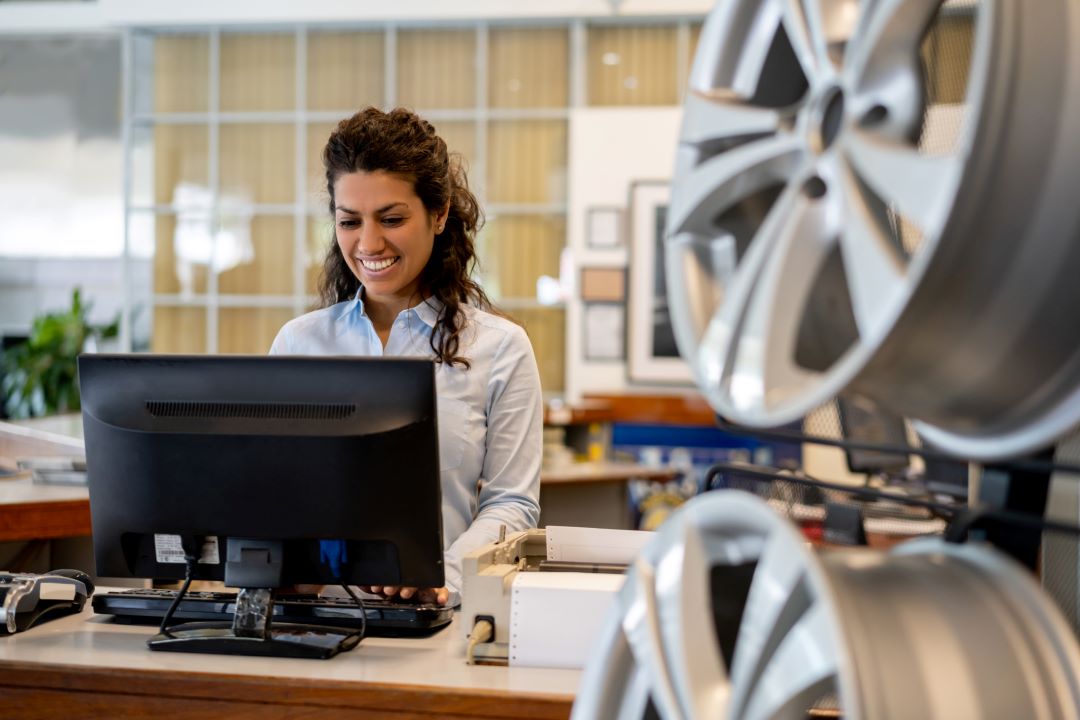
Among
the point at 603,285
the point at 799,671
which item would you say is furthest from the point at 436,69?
the point at 799,671

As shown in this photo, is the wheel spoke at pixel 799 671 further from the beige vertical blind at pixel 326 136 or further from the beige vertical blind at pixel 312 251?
the beige vertical blind at pixel 312 251

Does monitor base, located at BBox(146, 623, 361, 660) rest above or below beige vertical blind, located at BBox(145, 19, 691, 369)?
below

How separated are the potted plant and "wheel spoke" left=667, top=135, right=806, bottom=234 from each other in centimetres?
845

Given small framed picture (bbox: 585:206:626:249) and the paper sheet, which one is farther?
small framed picture (bbox: 585:206:626:249)


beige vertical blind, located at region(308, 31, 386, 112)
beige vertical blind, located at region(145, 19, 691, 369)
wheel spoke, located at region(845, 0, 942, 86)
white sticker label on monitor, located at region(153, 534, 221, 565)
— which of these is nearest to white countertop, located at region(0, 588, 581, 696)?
white sticker label on monitor, located at region(153, 534, 221, 565)

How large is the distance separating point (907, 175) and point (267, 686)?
→ 1143mm

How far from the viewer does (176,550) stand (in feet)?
5.71

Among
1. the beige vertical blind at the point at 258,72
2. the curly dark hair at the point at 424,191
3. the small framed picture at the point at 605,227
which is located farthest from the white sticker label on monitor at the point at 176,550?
the beige vertical blind at the point at 258,72

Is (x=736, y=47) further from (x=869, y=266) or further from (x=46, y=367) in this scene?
(x=46, y=367)

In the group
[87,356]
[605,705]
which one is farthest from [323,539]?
[605,705]

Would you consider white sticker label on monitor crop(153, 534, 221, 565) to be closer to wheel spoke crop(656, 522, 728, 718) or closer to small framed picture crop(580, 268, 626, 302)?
wheel spoke crop(656, 522, 728, 718)

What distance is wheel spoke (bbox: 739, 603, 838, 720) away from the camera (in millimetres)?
695

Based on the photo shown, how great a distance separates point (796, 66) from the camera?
93 cm

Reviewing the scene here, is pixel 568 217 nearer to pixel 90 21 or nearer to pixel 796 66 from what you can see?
pixel 90 21
